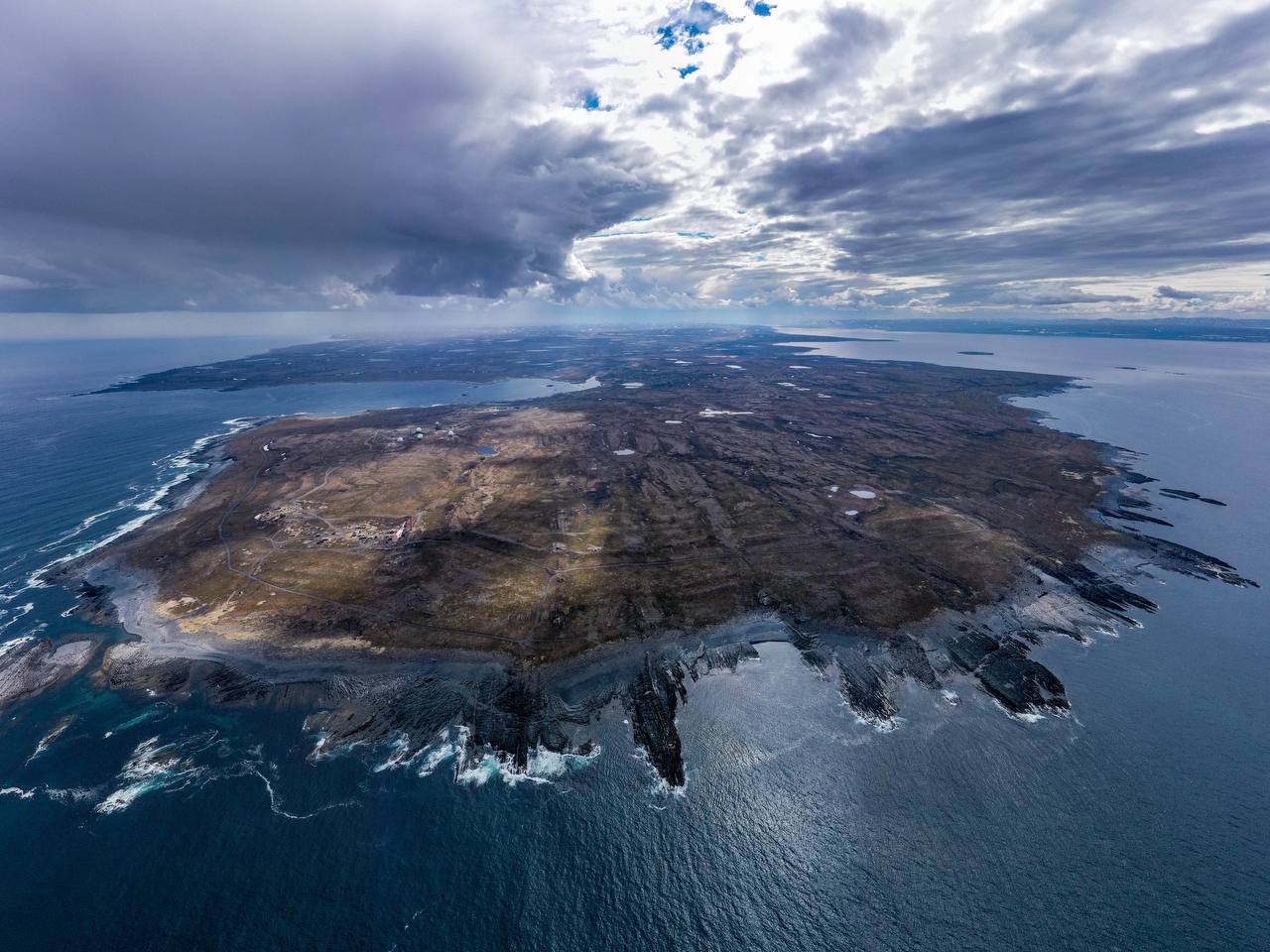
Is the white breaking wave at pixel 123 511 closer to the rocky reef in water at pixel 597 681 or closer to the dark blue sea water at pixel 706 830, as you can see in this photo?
the rocky reef in water at pixel 597 681

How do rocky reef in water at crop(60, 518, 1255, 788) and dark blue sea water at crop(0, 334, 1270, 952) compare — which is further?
rocky reef in water at crop(60, 518, 1255, 788)

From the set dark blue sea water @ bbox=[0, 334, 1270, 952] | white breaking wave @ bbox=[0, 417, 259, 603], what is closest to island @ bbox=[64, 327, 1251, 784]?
dark blue sea water @ bbox=[0, 334, 1270, 952]

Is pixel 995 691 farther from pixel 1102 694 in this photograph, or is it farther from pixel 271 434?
pixel 271 434

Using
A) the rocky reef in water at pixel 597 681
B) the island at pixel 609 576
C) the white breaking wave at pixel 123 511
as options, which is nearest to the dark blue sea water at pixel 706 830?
the rocky reef in water at pixel 597 681

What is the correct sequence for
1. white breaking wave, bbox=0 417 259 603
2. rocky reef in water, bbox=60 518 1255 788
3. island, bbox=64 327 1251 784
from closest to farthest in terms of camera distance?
rocky reef in water, bbox=60 518 1255 788, island, bbox=64 327 1251 784, white breaking wave, bbox=0 417 259 603

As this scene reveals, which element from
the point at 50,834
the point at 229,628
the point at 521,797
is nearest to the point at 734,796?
the point at 521,797

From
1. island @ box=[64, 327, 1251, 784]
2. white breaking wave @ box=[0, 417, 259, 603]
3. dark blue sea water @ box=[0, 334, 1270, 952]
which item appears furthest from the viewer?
white breaking wave @ box=[0, 417, 259, 603]

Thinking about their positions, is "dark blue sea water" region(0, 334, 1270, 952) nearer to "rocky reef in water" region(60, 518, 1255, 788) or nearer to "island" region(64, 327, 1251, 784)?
"rocky reef in water" region(60, 518, 1255, 788)
